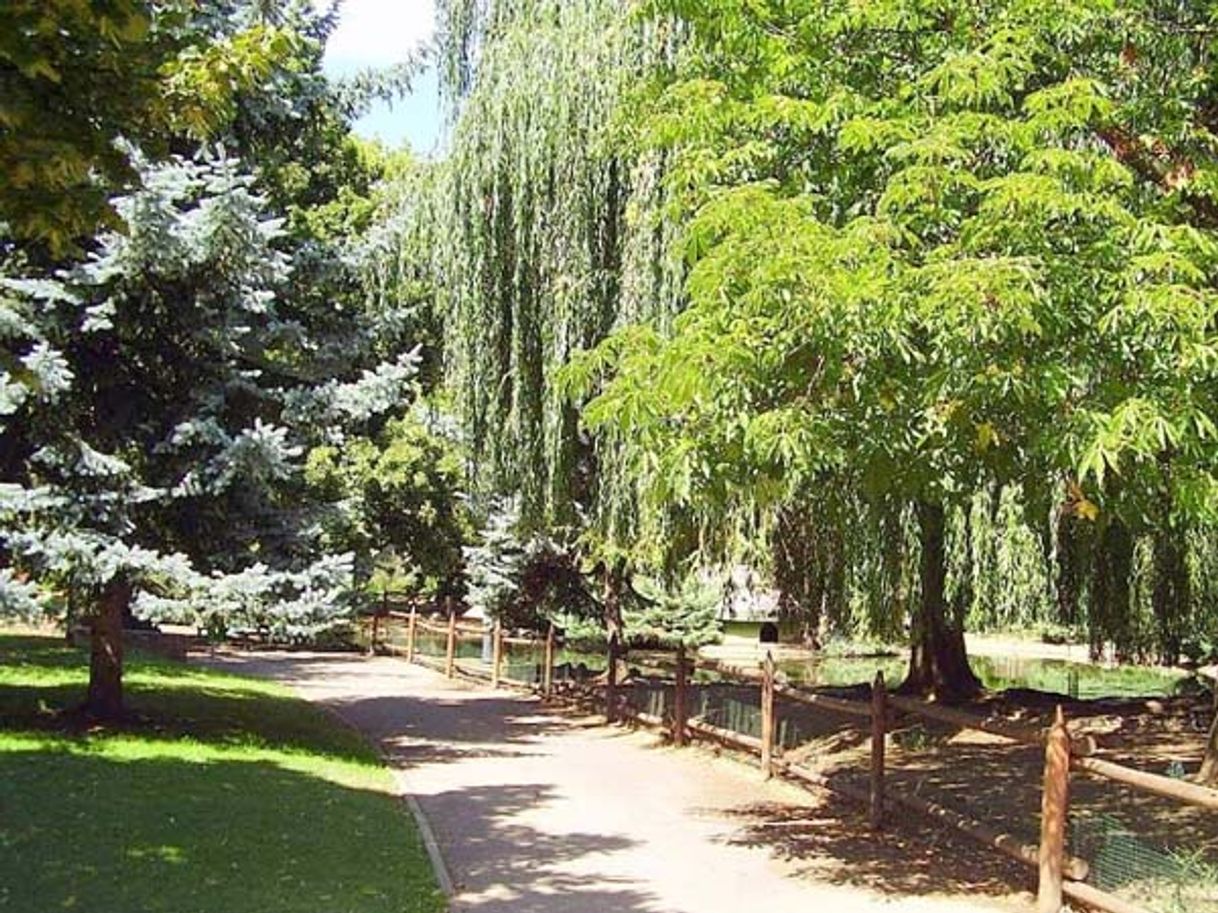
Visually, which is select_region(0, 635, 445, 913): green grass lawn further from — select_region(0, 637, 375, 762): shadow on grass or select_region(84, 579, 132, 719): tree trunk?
select_region(84, 579, 132, 719): tree trunk

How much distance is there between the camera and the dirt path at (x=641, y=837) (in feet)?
25.0

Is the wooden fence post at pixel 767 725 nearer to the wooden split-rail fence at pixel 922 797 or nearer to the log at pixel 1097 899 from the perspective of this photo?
the wooden split-rail fence at pixel 922 797

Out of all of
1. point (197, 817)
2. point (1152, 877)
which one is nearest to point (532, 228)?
point (197, 817)

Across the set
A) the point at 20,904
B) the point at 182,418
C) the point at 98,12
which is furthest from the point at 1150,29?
the point at 182,418

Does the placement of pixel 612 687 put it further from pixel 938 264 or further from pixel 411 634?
pixel 938 264

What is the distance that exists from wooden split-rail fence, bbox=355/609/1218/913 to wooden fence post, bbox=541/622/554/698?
0.07 ft

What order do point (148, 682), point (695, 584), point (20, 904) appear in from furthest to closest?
1. point (148, 682)
2. point (695, 584)
3. point (20, 904)

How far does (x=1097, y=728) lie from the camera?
14.9 m

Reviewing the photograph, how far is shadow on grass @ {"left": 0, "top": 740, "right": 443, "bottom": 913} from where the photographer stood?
678cm

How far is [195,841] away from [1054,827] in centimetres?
513

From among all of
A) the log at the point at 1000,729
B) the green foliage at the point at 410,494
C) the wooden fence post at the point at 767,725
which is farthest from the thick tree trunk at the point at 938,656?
the green foliage at the point at 410,494

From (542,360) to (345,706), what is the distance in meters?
6.04

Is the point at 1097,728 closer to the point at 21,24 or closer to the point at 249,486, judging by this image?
the point at 249,486

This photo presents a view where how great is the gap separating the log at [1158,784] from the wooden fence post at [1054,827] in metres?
0.16
